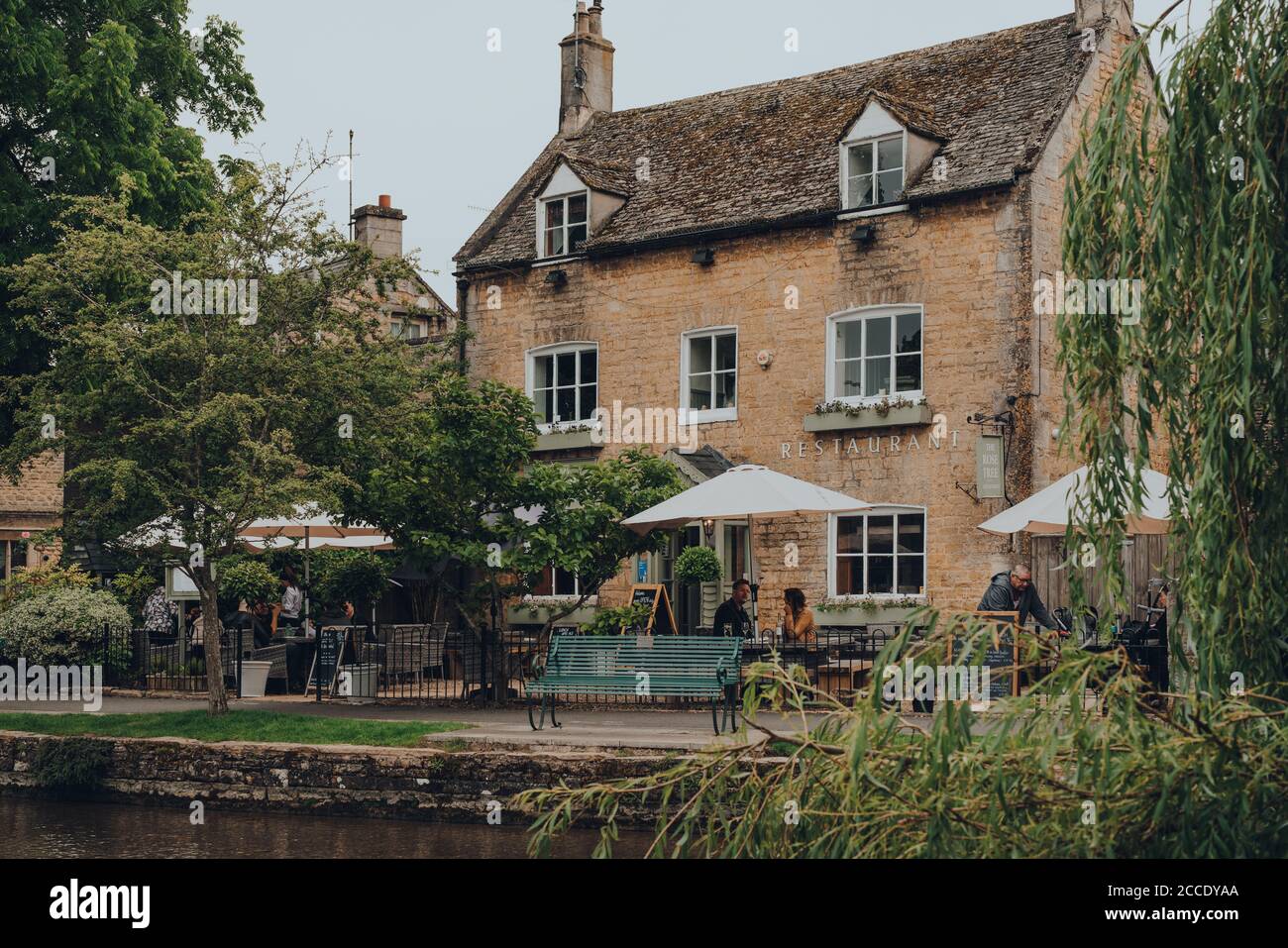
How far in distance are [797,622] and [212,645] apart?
21.7ft

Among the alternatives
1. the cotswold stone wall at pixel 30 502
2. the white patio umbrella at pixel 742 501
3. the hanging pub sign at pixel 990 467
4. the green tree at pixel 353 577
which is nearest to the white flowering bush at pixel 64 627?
the green tree at pixel 353 577

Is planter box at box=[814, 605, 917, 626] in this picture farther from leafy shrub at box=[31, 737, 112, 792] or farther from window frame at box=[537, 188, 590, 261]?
leafy shrub at box=[31, 737, 112, 792]

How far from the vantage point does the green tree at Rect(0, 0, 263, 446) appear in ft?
78.2

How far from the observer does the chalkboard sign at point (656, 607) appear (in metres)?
21.1

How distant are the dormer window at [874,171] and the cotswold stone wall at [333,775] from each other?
1183 cm

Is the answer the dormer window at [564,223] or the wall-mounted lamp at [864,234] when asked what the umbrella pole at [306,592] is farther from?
the wall-mounted lamp at [864,234]

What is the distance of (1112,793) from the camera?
734 cm

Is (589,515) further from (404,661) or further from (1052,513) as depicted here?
(1052,513)

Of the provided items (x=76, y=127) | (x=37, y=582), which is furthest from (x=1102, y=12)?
(x=37, y=582)
